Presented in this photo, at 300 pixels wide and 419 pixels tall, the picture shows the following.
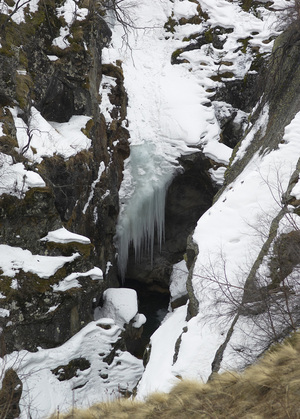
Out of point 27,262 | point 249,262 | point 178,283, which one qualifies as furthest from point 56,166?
point 178,283

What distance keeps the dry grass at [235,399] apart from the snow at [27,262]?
4.11 metres

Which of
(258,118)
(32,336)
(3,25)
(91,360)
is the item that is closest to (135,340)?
(91,360)

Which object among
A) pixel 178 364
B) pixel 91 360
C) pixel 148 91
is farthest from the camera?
pixel 148 91

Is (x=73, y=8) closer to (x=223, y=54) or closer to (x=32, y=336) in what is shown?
(x=223, y=54)

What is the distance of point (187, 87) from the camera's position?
15977 millimetres

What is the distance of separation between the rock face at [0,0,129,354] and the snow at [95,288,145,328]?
1.38 feet

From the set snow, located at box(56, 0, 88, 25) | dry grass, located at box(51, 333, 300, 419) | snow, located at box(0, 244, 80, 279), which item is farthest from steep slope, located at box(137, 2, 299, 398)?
snow, located at box(56, 0, 88, 25)

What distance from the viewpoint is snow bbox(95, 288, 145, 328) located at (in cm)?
1115

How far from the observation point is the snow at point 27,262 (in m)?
7.95

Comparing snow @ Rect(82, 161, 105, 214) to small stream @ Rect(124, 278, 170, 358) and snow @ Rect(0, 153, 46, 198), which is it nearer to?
snow @ Rect(0, 153, 46, 198)

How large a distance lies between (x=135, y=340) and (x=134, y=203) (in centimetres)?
457

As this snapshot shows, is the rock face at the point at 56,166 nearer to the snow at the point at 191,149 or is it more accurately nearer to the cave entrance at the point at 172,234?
the snow at the point at 191,149

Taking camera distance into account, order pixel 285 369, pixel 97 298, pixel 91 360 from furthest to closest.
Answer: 1. pixel 97 298
2. pixel 91 360
3. pixel 285 369

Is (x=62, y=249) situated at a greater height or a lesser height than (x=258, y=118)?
lesser
